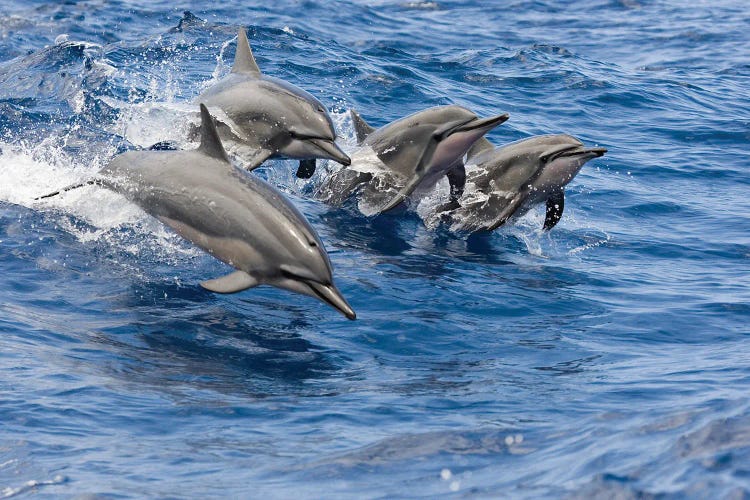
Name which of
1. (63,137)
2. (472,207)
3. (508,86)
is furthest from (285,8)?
(472,207)

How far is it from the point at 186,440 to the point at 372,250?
188 inches

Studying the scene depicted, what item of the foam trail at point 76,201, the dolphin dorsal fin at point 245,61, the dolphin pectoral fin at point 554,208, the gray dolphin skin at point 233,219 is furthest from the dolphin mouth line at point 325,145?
the dolphin pectoral fin at point 554,208

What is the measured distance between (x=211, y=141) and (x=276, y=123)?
215cm

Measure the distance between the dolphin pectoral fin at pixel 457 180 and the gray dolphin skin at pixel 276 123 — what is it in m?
1.32

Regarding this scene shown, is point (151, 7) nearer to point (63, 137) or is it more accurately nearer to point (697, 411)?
point (63, 137)

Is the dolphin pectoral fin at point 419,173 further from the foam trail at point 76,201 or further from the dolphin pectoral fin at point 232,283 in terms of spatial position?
the dolphin pectoral fin at point 232,283

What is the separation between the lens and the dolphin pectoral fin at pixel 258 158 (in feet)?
35.0

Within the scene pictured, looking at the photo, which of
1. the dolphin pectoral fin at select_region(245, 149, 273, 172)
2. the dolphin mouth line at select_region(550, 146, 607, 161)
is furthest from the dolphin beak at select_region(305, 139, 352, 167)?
the dolphin mouth line at select_region(550, 146, 607, 161)

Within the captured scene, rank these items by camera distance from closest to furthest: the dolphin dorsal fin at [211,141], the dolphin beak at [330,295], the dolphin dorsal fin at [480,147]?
the dolphin beak at [330,295] < the dolphin dorsal fin at [211,141] < the dolphin dorsal fin at [480,147]

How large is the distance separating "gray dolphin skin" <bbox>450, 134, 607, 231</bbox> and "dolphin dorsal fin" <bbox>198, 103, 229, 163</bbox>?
146 inches

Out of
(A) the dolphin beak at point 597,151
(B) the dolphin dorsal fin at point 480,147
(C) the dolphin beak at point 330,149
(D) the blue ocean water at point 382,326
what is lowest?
(D) the blue ocean water at point 382,326

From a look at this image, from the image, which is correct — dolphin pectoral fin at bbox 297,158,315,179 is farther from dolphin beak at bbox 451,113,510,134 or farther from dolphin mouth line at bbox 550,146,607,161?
dolphin mouth line at bbox 550,146,607,161

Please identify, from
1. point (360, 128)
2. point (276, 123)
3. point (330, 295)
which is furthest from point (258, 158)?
point (330, 295)

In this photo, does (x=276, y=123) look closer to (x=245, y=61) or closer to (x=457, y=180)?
(x=245, y=61)
